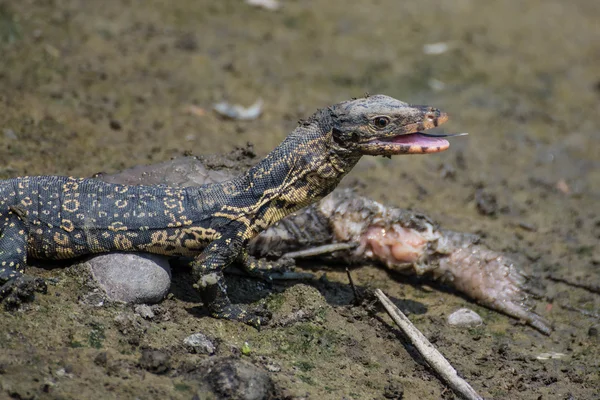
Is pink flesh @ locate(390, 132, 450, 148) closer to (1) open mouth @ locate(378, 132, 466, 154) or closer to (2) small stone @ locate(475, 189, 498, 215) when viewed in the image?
(1) open mouth @ locate(378, 132, 466, 154)

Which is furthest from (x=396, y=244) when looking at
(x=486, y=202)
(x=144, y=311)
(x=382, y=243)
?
(x=144, y=311)

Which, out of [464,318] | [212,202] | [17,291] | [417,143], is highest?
[417,143]

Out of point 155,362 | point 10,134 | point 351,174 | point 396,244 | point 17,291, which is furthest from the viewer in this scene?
point 351,174

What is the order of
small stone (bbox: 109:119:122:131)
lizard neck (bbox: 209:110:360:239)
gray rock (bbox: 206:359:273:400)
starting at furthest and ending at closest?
small stone (bbox: 109:119:122:131) < lizard neck (bbox: 209:110:360:239) < gray rock (bbox: 206:359:273:400)

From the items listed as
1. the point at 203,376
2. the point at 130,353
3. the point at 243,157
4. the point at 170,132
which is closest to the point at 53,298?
the point at 130,353

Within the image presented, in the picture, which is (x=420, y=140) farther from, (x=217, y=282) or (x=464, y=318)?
(x=217, y=282)

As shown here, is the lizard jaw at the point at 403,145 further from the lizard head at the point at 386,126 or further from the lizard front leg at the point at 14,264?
the lizard front leg at the point at 14,264

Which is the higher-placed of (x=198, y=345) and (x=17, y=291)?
(x=17, y=291)

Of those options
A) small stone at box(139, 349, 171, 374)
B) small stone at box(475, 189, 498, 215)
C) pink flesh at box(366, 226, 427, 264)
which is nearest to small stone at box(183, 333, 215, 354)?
small stone at box(139, 349, 171, 374)
